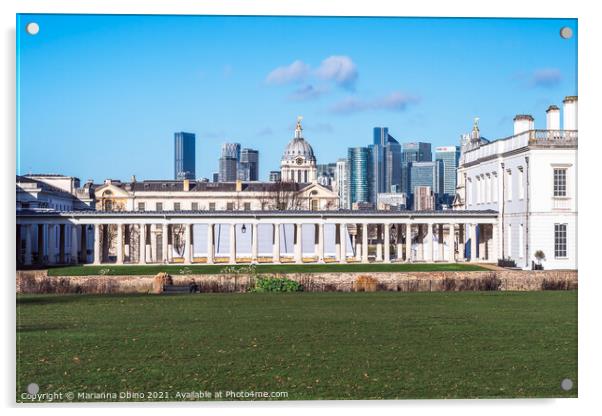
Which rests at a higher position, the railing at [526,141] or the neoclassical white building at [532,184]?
the railing at [526,141]

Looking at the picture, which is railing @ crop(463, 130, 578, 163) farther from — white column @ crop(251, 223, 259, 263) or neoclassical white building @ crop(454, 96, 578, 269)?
white column @ crop(251, 223, 259, 263)

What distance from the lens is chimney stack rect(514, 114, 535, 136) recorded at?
49.4m

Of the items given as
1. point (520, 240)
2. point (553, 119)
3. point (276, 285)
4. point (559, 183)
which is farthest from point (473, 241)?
point (276, 285)

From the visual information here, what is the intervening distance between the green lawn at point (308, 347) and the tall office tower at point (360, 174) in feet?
339

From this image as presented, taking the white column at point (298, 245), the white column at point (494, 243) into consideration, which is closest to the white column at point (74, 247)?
the white column at point (298, 245)

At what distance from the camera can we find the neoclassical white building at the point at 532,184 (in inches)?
1614

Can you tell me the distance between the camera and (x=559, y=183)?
4353cm

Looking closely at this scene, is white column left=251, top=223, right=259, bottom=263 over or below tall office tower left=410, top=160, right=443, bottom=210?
below

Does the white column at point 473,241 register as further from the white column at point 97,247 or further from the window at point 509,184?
the white column at point 97,247

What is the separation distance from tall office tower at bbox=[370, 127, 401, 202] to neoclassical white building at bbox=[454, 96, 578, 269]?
1398 inches

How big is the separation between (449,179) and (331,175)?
4370 centimetres

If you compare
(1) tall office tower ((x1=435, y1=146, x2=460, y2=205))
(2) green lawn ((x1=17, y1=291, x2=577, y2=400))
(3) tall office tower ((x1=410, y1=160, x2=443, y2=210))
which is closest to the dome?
(3) tall office tower ((x1=410, y1=160, x2=443, y2=210))
